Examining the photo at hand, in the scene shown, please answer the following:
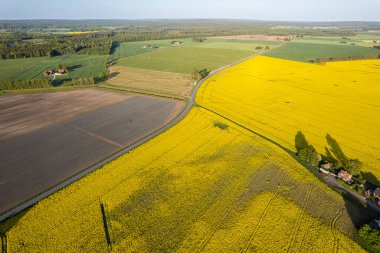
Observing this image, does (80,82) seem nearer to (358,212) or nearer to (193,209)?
(193,209)

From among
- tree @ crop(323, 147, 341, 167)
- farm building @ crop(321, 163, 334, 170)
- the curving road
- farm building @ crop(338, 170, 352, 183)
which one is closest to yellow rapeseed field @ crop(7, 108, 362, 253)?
the curving road

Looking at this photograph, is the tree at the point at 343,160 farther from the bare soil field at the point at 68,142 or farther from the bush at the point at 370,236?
the bare soil field at the point at 68,142

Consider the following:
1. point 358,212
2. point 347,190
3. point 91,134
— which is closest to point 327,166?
point 347,190

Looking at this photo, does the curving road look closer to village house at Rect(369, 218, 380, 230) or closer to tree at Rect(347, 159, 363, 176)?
tree at Rect(347, 159, 363, 176)

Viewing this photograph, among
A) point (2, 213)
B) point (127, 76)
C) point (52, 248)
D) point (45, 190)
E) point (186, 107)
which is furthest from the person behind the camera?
point (127, 76)

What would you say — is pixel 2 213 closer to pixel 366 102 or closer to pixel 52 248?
pixel 52 248

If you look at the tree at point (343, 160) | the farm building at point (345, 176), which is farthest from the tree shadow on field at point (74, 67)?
the farm building at point (345, 176)

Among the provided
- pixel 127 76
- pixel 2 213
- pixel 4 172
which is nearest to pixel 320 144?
pixel 2 213
